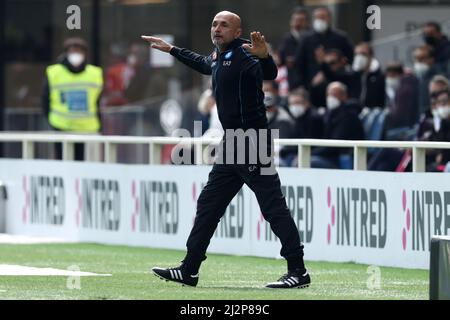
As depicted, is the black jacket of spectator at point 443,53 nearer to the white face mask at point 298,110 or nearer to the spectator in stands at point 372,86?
the spectator in stands at point 372,86

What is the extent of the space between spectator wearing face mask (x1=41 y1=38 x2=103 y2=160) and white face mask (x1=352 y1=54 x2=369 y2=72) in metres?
3.13

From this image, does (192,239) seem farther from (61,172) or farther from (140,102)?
(140,102)

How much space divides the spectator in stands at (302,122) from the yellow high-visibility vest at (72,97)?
106 inches

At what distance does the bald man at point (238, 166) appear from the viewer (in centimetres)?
1158

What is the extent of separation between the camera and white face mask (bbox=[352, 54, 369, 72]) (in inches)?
756

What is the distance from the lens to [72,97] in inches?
770

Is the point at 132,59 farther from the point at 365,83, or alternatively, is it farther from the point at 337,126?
the point at 337,126

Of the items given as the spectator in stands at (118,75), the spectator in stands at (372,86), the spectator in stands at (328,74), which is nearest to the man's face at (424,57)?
the spectator in stands at (372,86)

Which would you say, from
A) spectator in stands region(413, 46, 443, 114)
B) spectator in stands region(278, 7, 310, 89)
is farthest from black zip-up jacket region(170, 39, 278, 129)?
spectator in stands region(278, 7, 310, 89)

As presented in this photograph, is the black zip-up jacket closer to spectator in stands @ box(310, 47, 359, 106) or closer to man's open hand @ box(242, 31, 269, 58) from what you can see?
man's open hand @ box(242, 31, 269, 58)

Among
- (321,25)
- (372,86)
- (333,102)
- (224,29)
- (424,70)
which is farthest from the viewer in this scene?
(321,25)

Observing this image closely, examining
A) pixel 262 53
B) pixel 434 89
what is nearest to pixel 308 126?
pixel 434 89

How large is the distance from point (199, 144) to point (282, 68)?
4.61 m
